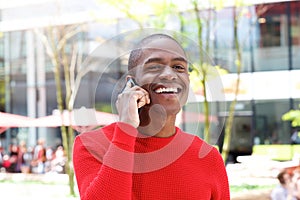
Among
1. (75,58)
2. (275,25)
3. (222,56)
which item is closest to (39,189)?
(75,58)

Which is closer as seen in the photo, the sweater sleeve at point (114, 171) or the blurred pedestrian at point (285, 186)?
the sweater sleeve at point (114, 171)

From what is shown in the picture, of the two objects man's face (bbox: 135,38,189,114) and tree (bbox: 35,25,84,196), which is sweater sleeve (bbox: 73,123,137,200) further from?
tree (bbox: 35,25,84,196)

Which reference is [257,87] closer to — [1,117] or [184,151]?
[1,117]

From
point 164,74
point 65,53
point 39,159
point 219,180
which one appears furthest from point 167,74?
point 39,159

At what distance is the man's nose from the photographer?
85 cm

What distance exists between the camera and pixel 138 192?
91 cm

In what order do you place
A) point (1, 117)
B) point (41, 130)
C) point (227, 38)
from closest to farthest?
1. point (1, 117)
2. point (227, 38)
3. point (41, 130)

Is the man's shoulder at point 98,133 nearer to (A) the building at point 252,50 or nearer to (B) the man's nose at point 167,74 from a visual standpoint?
(B) the man's nose at point 167,74

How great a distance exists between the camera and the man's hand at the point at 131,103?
824 millimetres

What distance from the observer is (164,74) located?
85 cm

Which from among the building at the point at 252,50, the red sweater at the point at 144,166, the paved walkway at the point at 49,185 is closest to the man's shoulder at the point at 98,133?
the red sweater at the point at 144,166

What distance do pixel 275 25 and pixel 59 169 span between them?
15.6ft

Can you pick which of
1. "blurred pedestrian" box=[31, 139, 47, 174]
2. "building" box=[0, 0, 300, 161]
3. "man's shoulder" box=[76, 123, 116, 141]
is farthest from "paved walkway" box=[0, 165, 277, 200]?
"man's shoulder" box=[76, 123, 116, 141]

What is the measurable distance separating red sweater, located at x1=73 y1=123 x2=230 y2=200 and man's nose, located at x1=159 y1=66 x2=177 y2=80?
3.4 inches
